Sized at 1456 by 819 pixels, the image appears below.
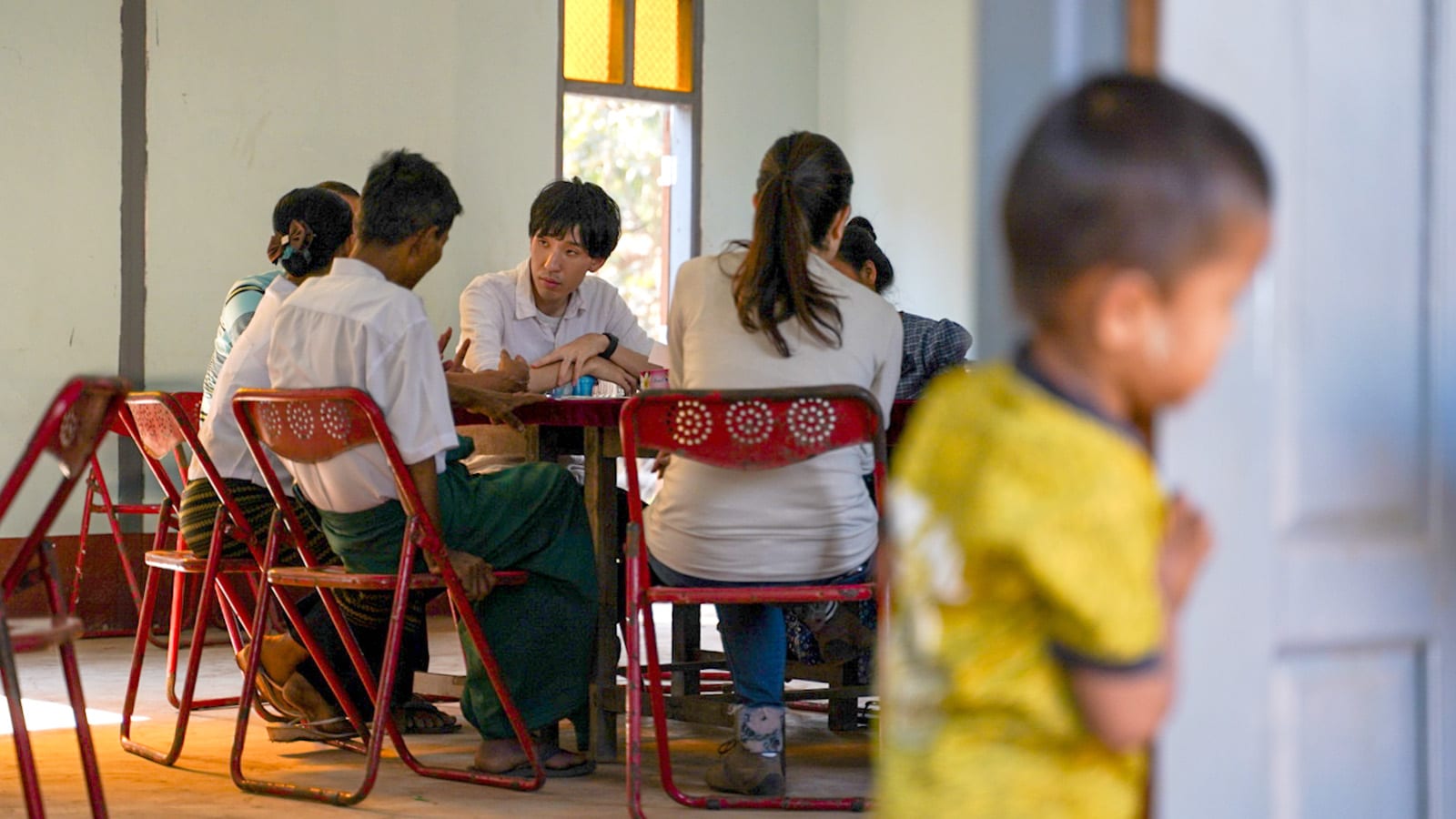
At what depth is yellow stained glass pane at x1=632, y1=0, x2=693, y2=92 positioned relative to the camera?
276 inches

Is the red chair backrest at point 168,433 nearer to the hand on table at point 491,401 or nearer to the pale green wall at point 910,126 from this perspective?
the hand on table at point 491,401

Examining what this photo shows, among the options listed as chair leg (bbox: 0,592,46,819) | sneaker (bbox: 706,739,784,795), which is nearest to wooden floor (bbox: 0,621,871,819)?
sneaker (bbox: 706,739,784,795)

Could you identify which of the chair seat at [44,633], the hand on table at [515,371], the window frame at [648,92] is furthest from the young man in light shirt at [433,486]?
the window frame at [648,92]

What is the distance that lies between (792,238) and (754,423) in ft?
1.37

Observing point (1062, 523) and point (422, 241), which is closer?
point (1062, 523)

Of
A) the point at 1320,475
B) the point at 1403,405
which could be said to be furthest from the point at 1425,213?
the point at 1320,475

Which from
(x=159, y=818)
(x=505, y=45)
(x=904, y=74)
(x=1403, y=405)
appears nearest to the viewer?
(x=1403, y=405)

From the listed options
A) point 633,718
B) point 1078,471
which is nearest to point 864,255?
point 633,718

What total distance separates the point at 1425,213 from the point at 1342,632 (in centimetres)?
42

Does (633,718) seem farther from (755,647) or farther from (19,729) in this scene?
(19,729)

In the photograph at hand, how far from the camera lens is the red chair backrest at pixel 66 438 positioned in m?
2.26

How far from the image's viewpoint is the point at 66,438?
2.32 meters

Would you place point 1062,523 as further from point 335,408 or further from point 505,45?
point 505,45

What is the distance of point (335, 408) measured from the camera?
120 inches
